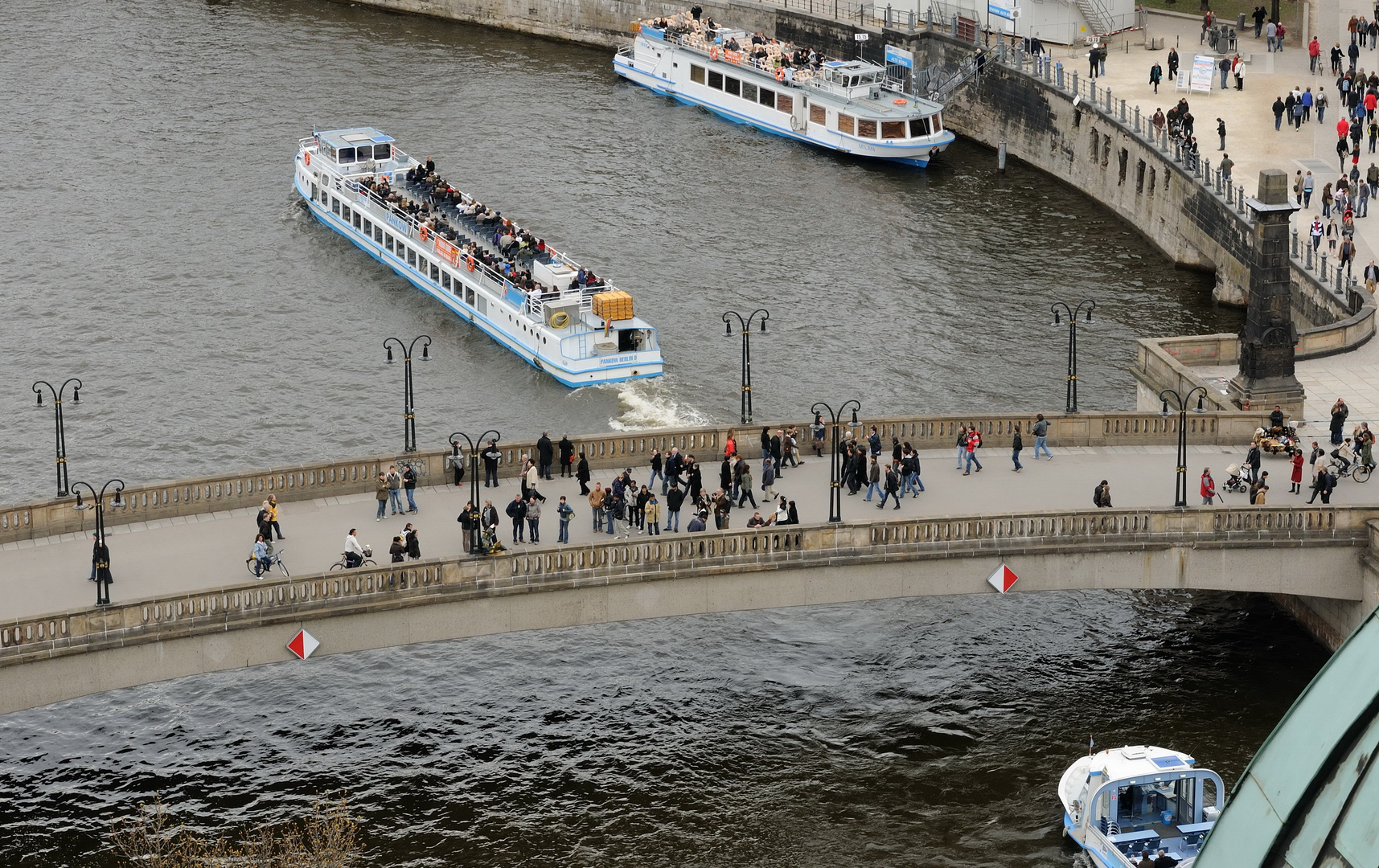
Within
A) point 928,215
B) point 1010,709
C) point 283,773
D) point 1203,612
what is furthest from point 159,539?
A: point 928,215

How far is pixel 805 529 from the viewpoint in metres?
51.1

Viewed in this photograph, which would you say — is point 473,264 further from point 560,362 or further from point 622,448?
point 622,448

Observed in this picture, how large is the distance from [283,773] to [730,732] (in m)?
10.8

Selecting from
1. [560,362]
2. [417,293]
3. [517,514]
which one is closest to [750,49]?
[417,293]

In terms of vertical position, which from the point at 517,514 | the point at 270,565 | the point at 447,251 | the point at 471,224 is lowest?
the point at 270,565

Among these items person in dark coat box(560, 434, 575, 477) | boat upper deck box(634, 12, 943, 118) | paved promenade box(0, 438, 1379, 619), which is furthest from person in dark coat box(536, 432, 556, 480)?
boat upper deck box(634, 12, 943, 118)

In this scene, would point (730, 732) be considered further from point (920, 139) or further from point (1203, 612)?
point (920, 139)

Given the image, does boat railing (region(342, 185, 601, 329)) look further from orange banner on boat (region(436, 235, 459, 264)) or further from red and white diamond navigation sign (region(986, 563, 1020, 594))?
red and white diamond navigation sign (region(986, 563, 1020, 594))

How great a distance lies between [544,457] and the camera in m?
56.0

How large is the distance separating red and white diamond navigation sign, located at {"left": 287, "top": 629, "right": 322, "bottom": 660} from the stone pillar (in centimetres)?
2837

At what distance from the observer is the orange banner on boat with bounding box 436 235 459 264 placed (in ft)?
286

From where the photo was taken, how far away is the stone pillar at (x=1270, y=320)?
59.3 metres

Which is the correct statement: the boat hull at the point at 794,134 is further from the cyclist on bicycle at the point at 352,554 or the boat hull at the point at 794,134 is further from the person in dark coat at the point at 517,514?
the cyclist on bicycle at the point at 352,554

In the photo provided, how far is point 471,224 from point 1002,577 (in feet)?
147
